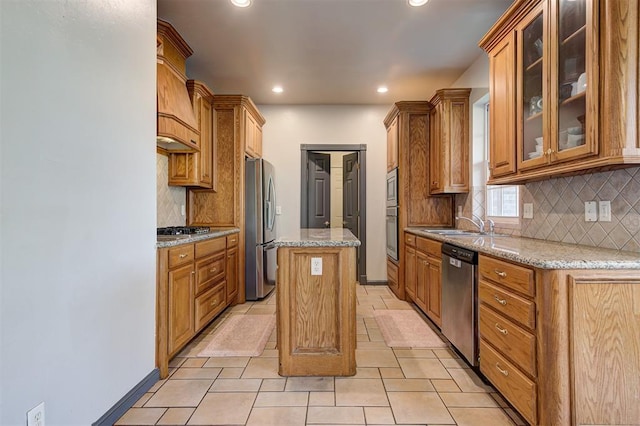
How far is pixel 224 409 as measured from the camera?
172 centimetres

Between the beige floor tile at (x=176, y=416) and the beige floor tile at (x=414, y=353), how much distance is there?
150cm

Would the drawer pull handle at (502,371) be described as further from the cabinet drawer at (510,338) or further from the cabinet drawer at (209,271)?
the cabinet drawer at (209,271)

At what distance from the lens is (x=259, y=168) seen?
3.72 m

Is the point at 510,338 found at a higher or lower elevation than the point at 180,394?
higher

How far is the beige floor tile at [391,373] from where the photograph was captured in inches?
80.6

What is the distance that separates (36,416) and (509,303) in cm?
220

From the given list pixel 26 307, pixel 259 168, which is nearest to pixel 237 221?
pixel 259 168

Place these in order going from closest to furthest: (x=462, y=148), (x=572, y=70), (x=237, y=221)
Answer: (x=572, y=70), (x=462, y=148), (x=237, y=221)

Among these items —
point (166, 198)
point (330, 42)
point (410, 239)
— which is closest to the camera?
point (330, 42)

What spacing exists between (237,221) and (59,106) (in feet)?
7.95

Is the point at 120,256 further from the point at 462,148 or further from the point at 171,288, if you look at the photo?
the point at 462,148

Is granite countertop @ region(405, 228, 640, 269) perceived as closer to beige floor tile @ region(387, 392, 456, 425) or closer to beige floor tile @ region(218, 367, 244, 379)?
beige floor tile @ region(387, 392, 456, 425)

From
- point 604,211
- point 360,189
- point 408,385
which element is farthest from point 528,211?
point 360,189

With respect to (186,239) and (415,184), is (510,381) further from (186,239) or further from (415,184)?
(415,184)
